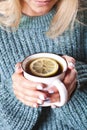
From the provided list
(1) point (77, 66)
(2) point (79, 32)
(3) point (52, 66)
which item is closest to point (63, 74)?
(3) point (52, 66)

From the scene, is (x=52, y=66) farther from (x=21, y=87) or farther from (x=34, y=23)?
(x=34, y=23)

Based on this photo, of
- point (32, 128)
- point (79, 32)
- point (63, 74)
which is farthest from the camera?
point (79, 32)

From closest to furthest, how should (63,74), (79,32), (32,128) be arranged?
1. (63,74)
2. (32,128)
3. (79,32)

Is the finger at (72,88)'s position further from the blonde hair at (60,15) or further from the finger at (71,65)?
the blonde hair at (60,15)

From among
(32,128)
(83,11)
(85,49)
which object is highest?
(83,11)

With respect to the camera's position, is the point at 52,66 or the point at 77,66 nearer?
the point at 52,66

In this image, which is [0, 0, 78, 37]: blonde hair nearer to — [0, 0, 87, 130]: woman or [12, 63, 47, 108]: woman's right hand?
[0, 0, 87, 130]: woman

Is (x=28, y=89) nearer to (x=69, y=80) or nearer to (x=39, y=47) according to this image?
(x=69, y=80)

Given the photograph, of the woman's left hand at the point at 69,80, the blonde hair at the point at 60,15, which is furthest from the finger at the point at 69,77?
the blonde hair at the point at 60,15
